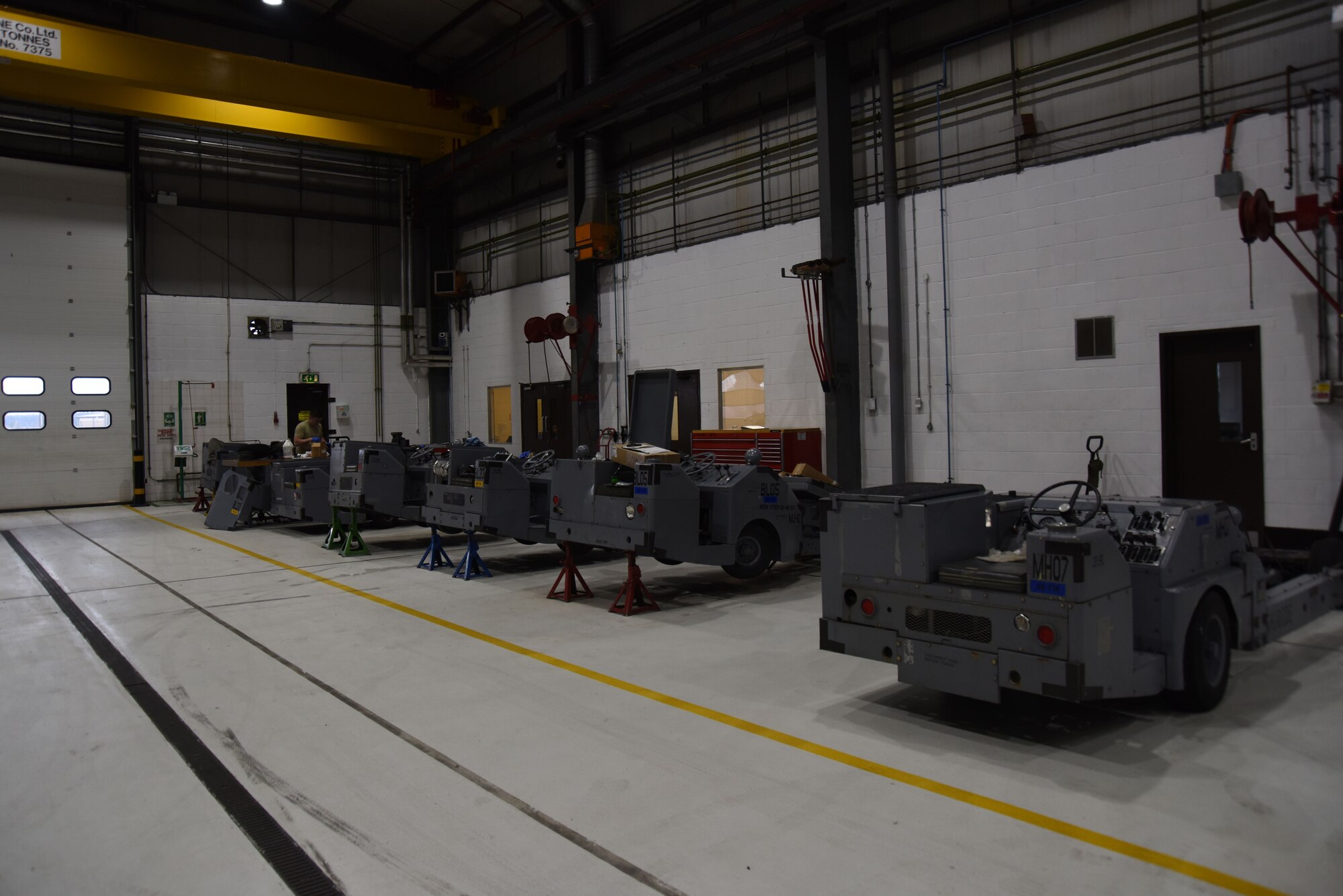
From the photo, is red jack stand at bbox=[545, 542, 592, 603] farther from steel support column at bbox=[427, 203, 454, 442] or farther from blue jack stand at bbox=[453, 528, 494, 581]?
steel support column at bbox=[427, 203, 454, 442]

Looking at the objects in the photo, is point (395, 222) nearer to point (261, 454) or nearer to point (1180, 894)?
point (261, 454)

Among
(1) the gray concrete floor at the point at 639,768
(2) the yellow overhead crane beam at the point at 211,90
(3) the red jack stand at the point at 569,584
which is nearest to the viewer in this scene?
(1) the gray concrete floor at the point at 639,768

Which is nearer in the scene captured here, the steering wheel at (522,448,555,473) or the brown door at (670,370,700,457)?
the steering wheel at (522,448,555,473)

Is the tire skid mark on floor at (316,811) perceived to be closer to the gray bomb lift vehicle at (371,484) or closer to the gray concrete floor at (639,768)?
the gray concrete floor at (639,768)

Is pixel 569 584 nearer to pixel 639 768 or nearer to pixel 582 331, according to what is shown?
pixel 639 768

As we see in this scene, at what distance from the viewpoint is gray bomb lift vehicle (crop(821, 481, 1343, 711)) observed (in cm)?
368

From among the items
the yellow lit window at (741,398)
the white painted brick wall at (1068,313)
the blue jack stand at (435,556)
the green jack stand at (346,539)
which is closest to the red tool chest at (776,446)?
the white painted brick wall at (1068,313)

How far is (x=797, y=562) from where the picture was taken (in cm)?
927

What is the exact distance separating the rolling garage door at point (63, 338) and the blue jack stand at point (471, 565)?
477 inches

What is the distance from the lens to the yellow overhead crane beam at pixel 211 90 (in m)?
13.2

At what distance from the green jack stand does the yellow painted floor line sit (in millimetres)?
4630

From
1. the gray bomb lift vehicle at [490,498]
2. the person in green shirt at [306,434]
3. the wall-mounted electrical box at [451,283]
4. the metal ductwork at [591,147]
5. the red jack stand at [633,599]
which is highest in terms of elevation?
the metal ductwork at [591,147]

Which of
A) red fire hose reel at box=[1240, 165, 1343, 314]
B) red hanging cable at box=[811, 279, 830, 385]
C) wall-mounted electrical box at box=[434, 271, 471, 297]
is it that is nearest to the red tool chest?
red hanging cable at box=[811, 279, 830, 385]

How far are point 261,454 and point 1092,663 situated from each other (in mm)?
12484
